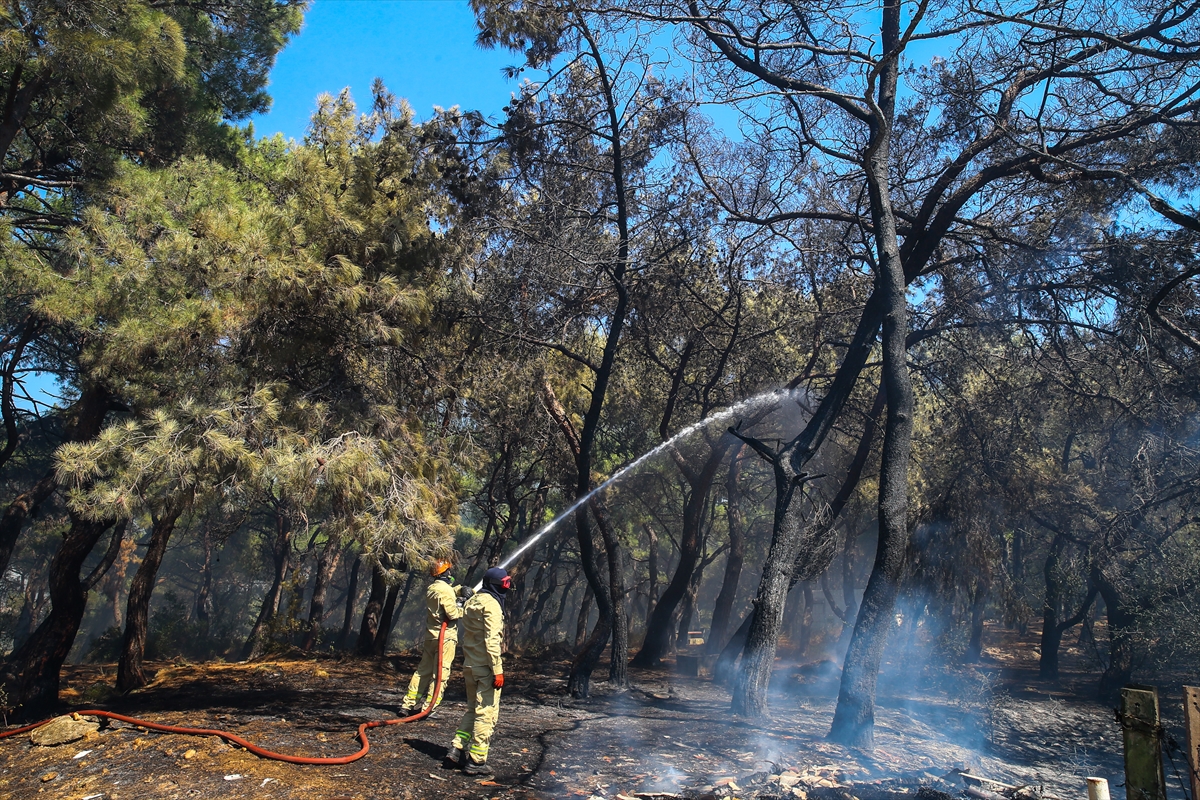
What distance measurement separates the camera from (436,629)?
853cm

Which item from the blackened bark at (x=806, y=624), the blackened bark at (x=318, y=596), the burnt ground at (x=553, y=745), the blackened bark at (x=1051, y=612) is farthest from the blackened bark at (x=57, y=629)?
the blackened bark at (x=806, y=624)

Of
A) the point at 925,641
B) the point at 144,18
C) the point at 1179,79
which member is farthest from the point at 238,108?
the point at 925,641

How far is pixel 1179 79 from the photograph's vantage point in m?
8.55

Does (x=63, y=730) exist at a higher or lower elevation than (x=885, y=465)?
lower

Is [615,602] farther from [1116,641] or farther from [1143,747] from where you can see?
[1116,641]

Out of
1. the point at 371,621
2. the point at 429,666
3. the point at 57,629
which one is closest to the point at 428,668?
the point at 429,666

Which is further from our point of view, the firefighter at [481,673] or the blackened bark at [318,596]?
the blackened bark at [318,596]

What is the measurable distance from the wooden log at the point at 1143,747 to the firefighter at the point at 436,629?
614 centimetres

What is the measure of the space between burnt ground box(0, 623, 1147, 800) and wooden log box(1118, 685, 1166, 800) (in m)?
2.37

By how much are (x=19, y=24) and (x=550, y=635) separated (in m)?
36.4

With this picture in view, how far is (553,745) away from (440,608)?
6.14 ft

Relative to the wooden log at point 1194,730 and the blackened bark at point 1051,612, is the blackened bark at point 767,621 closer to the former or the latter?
the wooden log at point 1194,730

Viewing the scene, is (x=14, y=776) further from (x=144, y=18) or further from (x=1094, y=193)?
(x=1094, y=193)

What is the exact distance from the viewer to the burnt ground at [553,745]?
591 cm
